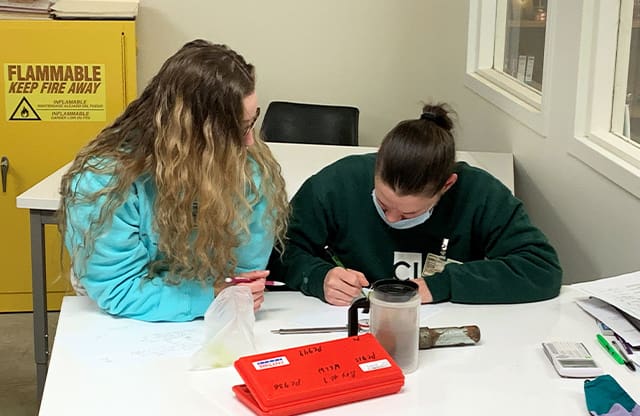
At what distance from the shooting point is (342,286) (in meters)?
1.81

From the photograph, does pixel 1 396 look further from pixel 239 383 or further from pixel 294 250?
pixel 239 383

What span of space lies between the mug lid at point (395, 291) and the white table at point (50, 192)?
1.07m

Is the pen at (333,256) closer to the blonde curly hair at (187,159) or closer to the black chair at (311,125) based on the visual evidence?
the blonde curly hair at (187,159)

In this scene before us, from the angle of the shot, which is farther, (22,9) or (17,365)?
(22,9)

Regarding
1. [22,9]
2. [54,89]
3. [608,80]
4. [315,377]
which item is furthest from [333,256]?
[22,9]

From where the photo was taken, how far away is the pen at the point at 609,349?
1.57 meters

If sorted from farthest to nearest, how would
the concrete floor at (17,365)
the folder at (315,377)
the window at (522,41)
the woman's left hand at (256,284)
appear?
1. the window at (522,41)
2. the concrete floor at (17,365)
3. the woman's left hand at (256,284)
4. the folder at (315,377)

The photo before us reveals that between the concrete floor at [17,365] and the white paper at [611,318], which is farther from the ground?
the white paper at [611,318]

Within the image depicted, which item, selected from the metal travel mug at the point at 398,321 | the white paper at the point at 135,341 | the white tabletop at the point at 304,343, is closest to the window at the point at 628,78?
the white tabletop at the point at 304,343

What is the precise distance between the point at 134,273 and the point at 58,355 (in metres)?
0.23

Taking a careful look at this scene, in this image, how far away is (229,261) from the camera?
1731mm

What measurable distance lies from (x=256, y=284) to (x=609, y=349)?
685 mm

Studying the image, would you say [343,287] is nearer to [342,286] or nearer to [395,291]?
[342,286]

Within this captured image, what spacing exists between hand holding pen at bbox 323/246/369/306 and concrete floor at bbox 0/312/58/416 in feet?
4.74
